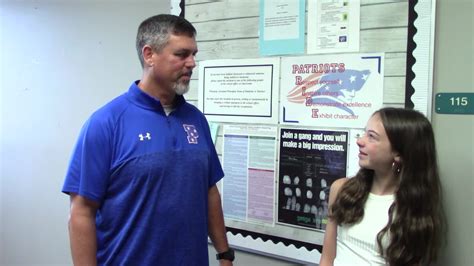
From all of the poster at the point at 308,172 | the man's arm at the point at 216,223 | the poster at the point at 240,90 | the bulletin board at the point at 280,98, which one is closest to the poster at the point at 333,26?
the bulletin board at the point at 280,98

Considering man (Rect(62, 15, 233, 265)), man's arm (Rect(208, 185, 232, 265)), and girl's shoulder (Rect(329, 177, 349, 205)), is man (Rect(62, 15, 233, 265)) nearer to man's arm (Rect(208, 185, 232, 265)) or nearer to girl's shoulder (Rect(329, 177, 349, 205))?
man's arm (Rect(208, 185, 232, 265))

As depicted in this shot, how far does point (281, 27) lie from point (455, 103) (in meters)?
0.71

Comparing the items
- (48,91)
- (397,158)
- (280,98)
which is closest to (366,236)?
(397,158)

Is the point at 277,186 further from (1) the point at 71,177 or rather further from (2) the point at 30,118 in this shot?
(2) the point at 30,118

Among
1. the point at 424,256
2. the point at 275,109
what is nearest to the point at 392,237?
the point at 424,256

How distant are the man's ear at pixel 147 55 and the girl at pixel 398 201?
76 cm

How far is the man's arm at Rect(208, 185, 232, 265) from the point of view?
5.40ft

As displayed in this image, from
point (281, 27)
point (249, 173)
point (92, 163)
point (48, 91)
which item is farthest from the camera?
point (48, 91)

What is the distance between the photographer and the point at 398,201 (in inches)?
53.0

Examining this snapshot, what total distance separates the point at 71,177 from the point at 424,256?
114cm

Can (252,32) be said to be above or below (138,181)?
above

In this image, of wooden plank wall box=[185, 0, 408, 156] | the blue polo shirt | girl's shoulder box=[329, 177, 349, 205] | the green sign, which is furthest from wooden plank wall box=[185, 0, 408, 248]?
the blue polo shirt

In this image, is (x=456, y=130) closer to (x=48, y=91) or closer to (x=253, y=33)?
(x=253, y=33)

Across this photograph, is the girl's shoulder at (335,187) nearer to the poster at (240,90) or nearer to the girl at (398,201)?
the girl at (398,201)
